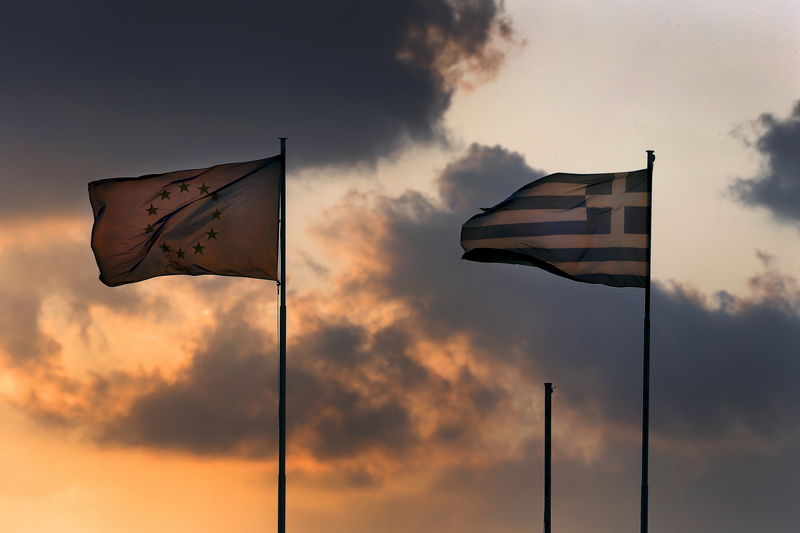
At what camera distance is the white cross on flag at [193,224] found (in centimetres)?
5175

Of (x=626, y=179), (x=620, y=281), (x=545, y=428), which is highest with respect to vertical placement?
(x=626, y=179)

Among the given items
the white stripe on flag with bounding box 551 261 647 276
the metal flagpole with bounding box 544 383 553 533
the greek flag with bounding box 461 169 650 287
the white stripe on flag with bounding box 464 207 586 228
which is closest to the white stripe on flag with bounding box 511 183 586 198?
the greek flag with bounding box 461 169 650 287

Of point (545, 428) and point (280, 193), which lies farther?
point (545, 428)

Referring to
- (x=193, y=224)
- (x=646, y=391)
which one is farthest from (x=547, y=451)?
(x=193, y=224)

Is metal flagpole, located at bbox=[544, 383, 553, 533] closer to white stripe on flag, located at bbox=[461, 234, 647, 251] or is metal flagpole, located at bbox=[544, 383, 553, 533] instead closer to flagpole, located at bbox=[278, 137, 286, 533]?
white stripe on flag, located at bbox=[461, 234, 647, 251]

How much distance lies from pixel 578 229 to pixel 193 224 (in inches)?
484

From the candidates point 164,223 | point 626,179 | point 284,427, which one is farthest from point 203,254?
point 626,179

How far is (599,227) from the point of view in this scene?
2120 inches

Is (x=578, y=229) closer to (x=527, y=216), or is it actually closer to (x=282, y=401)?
(x=527, y=216)

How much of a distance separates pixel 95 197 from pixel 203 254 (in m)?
4.26

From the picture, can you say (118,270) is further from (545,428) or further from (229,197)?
(545,428)

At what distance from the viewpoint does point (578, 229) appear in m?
53.9

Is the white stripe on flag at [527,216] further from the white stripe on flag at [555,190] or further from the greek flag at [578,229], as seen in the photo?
the white stripe on flag at [555,190]

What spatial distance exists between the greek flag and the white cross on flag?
7.02 metres
